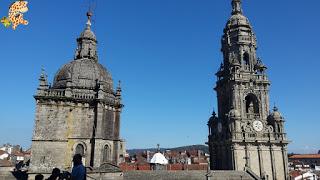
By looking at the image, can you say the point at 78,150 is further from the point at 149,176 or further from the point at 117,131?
the point at 149,176

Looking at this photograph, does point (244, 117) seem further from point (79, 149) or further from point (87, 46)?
point (79, 149)

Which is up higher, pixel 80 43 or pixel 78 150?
pixel 80 43

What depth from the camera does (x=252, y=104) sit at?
51375 mm

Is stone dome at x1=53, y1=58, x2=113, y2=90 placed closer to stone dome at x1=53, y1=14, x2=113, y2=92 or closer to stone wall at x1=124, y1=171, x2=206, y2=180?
stone dome at x1=53, y1=14, x2=113, y2=92

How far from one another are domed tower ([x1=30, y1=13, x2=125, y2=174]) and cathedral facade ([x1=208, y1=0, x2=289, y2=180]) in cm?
1887

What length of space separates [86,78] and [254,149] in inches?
1056

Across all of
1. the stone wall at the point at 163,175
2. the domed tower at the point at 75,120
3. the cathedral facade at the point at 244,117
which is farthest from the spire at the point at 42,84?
the cathedral facade at the point at 244,117

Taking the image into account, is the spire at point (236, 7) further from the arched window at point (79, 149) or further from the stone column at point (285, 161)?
the arched window at point (79, 149)

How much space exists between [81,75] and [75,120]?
5278mm

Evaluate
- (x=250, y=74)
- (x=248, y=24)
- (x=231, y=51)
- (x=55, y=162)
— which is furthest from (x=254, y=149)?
(x=55, y=162)

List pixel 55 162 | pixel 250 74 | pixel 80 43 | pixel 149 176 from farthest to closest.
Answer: pixel 250 74 → pixel 80 43 → pixel 149 176 → pixel 55 162

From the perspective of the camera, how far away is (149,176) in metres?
36.2

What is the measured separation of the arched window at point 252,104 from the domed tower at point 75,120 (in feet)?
77.6

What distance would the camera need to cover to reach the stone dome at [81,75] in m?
35.6
